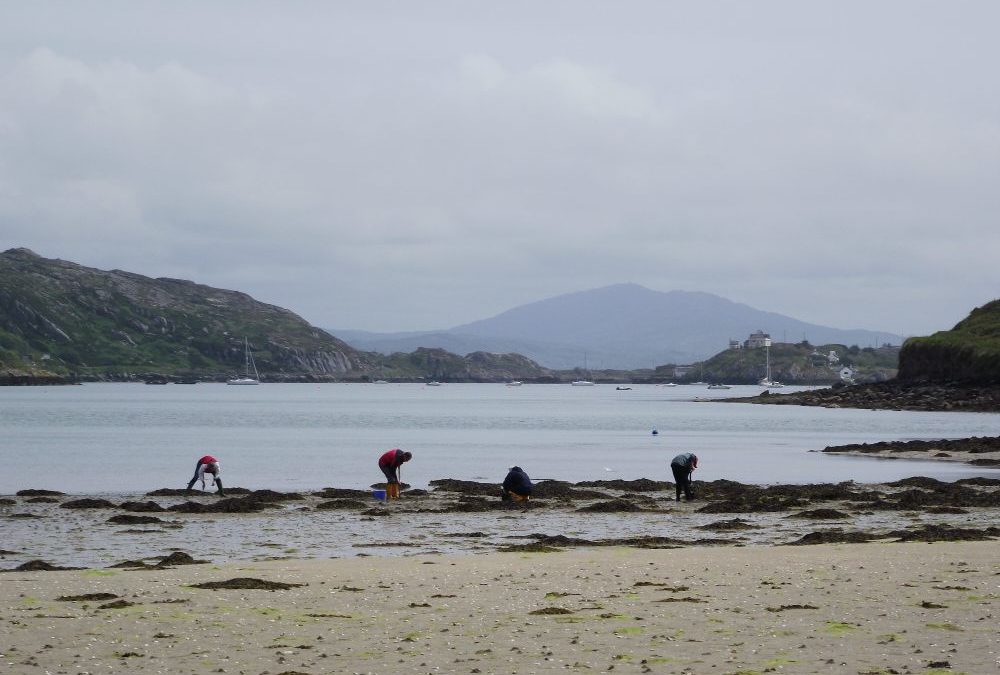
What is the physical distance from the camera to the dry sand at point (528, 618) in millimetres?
13016

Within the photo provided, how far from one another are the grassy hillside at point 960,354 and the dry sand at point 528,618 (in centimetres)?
13239

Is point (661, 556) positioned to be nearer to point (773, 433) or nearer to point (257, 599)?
point (257, 599)

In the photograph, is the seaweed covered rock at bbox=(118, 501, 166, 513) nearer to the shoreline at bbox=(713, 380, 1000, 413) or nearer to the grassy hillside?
the shoreline at bbox=(713, 380, 1000, 413)

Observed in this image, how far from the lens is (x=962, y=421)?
376ft

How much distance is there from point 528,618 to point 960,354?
149374mm

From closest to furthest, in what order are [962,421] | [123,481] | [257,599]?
[257,599], [123,481], [962,421]

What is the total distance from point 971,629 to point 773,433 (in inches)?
3531

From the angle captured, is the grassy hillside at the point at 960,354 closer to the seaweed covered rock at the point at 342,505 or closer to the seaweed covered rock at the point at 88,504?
the seaweed covered rock at the point at 342,505

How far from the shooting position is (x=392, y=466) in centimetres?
3850

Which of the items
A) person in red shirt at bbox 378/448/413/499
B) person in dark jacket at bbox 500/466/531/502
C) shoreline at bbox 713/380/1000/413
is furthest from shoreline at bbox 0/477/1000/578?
shoreline at bbox 713/380/1000/413

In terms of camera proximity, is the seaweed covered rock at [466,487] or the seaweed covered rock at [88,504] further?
the seaweed covered rock at [466,487]

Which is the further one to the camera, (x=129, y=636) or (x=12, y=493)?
(x=12, y=493)

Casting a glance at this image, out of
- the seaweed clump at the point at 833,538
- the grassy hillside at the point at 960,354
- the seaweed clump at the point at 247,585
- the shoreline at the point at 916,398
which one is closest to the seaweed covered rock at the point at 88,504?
the seaweed clump at the point at 247,585

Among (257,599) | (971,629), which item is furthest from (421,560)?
(971,629)
